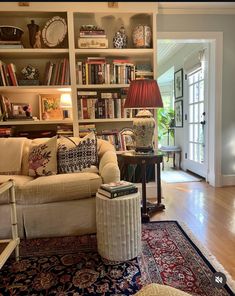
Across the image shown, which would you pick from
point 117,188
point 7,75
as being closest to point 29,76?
point 7,75

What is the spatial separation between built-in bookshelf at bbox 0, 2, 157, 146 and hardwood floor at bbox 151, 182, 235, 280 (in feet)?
3.83

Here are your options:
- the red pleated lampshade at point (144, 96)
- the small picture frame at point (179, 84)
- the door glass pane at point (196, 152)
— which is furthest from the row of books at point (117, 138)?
the small picture frame at point (179, 84)

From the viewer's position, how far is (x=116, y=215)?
5.46ft

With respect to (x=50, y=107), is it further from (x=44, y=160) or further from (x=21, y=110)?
(x=44, y=160)

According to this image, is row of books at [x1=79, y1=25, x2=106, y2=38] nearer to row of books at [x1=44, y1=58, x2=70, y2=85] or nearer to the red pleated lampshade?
row of books at [x1=44, y1=58, x2=70, y2=85]

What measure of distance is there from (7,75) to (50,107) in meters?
0.59

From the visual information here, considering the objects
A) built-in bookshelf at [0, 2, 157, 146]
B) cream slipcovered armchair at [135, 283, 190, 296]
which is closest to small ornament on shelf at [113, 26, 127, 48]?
built-in bookshelf at [0, 2, 157, 146]

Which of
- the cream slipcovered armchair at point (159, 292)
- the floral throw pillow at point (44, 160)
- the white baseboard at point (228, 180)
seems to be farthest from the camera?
the white baseboard at point (228, 180)

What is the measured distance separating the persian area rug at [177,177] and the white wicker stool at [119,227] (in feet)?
7.92

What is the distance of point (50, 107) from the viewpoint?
123 inches

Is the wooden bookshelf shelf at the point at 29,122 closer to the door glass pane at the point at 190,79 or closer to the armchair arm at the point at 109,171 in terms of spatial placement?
the armchair arm at the point at 109,171

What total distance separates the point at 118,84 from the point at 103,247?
6.26 feet

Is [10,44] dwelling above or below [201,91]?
above

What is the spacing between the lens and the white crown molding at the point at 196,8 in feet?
10.3
